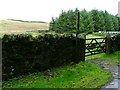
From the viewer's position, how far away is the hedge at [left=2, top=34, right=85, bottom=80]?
1075 centimetres

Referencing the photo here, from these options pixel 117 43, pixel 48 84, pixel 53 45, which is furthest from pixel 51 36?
pixel 117 43

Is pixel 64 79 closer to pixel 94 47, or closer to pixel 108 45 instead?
pixel 94 47

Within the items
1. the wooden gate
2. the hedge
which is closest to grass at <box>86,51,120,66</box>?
the wooden gate

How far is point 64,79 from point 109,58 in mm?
8457

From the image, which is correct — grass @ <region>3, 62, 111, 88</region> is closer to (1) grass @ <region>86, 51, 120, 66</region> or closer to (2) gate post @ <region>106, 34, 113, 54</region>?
(1) grass @ <region>86, 51, 120, 66</region>

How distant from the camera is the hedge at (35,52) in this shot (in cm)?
1075

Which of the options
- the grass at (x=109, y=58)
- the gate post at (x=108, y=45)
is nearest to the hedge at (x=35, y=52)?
the grass at (x=109, y=58)

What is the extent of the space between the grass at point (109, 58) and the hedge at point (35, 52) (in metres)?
2.58

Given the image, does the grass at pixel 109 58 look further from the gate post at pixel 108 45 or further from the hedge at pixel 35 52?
the hedge at pixel 35 52

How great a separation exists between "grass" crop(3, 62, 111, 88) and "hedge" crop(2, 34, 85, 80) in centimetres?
37

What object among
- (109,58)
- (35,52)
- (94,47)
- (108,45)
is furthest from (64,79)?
(108,45)

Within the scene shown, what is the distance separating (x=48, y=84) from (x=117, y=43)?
13053mm

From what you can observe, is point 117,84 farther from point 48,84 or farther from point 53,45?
point 53,45

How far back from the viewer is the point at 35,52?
39.9ft
